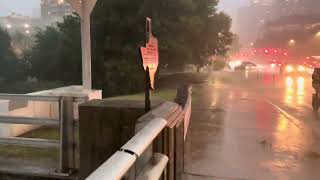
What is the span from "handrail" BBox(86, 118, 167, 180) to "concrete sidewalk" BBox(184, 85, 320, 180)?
3787mm

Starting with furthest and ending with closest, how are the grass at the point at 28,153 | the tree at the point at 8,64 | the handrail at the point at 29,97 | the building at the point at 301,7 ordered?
the building at the point at 301,7 → the tree at the point at 8,64 → the grass at the point at 28,153 → the handrail at the point at 29,97

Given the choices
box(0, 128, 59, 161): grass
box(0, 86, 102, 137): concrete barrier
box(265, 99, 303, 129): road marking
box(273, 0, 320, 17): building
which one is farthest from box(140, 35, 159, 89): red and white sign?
box(273, 0, 320, 17): building

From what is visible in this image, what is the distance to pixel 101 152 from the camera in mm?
5250

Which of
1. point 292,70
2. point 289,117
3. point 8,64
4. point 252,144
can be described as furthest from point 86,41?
point 8,64

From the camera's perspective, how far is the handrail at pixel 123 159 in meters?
2.14

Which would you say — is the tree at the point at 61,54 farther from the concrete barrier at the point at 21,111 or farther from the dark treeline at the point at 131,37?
the concrete barrier at the point at 21,111

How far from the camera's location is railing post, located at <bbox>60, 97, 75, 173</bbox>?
19.5 feet

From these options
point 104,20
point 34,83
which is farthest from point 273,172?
point 34,83

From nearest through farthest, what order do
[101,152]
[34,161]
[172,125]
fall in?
1. [172,125]
2. [101,152]
3. [34,161]

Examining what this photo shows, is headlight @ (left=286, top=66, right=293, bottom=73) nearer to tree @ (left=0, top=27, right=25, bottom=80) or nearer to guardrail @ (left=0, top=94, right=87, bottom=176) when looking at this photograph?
tree @ (left=0, top=27, right=25, bottom=80)

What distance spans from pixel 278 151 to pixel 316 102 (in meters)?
7.97

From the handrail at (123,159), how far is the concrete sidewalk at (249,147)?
12.4ft

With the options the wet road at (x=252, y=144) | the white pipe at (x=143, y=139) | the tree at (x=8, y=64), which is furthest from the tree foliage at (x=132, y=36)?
the white pipe at (x=143, y=139)

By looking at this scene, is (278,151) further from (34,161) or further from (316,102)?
(316,102)
